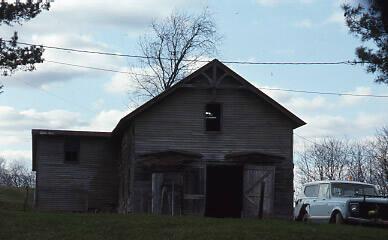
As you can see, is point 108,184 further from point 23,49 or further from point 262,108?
point 23,49

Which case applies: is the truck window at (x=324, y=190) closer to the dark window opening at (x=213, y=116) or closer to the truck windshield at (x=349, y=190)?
the truck windshield at (x=349, y=190)

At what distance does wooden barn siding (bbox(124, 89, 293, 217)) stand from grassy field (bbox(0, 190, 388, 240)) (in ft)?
35.6

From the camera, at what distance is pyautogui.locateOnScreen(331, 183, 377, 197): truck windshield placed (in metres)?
24.2

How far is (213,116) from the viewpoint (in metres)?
32.8

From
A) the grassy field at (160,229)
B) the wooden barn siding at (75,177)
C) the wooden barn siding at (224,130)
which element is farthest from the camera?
the wooden barn siding at (75,177)

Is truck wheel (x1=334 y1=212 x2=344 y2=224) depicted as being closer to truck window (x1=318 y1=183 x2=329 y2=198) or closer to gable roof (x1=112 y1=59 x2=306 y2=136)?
truck window (x1=318 y1=183 x2=329 y2=198)

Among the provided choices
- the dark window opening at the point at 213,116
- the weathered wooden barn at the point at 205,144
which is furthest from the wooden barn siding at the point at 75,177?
the dark window opening at the point at 213,116

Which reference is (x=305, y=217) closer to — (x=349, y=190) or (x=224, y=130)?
(x=349, y=190)

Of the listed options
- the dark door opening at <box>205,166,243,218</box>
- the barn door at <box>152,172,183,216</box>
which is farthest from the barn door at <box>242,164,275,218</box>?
the dark door opening at <box>205,166,243,218</box>

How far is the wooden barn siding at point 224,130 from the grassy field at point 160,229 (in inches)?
428

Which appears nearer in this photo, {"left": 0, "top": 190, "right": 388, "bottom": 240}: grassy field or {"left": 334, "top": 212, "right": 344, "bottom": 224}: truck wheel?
{"left": 0, "top": 190, "right": 388, "bottom": 240}: grassy field

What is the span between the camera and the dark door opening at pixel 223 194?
36812 millimetres

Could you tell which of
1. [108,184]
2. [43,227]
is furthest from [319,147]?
[43,227]

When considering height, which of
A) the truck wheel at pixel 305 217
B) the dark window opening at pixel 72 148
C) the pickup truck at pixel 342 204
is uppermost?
the dark window opening at pixel 72 148
